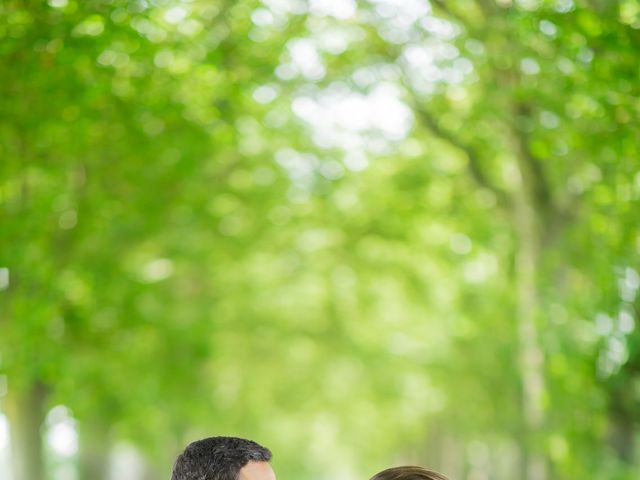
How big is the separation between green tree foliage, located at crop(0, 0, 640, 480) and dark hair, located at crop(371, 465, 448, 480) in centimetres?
679

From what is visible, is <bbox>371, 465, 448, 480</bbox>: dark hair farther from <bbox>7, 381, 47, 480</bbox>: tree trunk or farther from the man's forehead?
<bbox>7, 381, 47, 480</bbox>: tree trunk

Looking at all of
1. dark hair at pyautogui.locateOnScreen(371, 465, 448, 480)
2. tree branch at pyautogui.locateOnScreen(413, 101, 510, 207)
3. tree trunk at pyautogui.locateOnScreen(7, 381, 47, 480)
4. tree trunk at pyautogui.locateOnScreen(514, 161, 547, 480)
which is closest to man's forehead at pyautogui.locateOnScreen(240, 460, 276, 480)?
dark hair at pyautogui.locateOnScreen(371, 465, 448, 480)

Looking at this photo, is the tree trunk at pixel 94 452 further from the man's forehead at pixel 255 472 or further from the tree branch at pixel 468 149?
the man's forehead at pixel 255 472

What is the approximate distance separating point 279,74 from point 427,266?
364 inches

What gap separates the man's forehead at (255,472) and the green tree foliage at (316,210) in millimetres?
7172

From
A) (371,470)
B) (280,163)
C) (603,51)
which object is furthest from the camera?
(371,470)

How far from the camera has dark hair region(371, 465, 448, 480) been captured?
4473 mm

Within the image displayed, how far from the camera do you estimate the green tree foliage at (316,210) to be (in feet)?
44.2

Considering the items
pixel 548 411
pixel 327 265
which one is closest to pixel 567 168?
pixel 548 411

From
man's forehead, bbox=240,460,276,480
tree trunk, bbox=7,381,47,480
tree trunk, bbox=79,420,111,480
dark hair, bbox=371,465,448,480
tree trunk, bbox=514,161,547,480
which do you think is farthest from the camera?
tree trunk, bbox=79,420,111,480

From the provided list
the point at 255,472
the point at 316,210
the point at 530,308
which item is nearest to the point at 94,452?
the point at 316,210

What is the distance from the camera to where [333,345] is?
103ft

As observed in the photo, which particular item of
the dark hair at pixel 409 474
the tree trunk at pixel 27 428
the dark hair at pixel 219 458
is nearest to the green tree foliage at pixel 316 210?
the tree trunk at pixel 27 428

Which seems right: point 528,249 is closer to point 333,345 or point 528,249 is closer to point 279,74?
point 279,74
